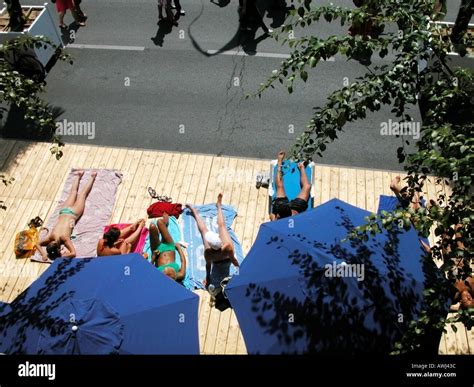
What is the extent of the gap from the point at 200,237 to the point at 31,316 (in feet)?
11.4

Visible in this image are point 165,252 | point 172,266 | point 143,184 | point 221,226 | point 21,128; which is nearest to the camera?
point 172,266

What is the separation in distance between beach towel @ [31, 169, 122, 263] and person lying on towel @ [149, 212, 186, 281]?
112 centimetres

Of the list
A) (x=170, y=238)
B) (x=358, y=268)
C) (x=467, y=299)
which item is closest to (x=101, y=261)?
(x=170, y=238)

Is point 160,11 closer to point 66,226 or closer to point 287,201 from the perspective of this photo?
point 66,226

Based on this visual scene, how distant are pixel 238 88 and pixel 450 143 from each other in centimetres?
786

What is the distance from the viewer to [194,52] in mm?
13125

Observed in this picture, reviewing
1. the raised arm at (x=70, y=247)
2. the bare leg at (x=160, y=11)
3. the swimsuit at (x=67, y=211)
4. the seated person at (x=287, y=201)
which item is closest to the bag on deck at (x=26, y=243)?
the swimsuit at (x=67, y=211)

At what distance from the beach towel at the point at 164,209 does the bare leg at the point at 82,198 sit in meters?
1.21

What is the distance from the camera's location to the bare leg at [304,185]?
9.08 meters

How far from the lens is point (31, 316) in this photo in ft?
20.8

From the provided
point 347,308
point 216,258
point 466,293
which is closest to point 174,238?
point 216,258

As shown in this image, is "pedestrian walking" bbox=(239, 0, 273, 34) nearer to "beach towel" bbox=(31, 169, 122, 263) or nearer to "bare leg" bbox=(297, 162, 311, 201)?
"bare leg" bbox=(297, 162, 311, 201)

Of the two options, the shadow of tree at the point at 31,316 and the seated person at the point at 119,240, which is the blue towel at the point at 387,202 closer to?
the seated person at the point at 119,240

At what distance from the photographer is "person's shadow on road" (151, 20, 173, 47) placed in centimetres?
1351
